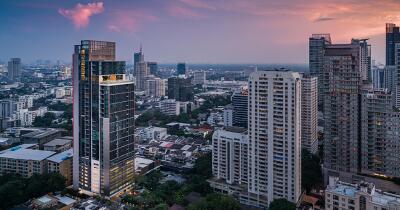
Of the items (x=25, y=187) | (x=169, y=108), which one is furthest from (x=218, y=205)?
(x=169, y=108)

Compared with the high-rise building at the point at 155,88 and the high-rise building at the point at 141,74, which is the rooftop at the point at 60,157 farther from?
the high-rise building at the point at 141,74

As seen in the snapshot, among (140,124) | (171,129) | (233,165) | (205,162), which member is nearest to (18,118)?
(140,124)

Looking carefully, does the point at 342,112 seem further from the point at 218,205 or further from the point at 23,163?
the point at 23,163

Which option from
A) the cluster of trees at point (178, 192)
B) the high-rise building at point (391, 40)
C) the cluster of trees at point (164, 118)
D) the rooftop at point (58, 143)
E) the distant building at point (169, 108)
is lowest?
the cluster of trees at point (178, 192)

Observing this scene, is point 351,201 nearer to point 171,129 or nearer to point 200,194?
point 200,194

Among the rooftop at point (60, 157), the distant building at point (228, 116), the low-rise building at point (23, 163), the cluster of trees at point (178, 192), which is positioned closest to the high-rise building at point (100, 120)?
the cluster of trees at point (178, 192)

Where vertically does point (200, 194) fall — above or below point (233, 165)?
below

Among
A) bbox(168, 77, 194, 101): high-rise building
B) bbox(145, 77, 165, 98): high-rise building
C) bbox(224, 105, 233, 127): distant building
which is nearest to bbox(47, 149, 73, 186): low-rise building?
bbox(224, 105, 233, 127): distant building
